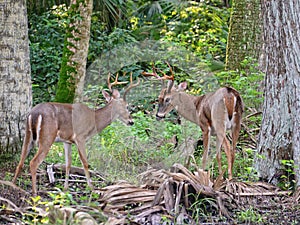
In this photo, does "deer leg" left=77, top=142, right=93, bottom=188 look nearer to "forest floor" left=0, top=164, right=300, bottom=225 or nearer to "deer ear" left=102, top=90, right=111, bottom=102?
"forest floor" left=0, top=164, right=300, bottom=225

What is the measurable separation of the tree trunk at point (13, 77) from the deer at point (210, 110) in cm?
152

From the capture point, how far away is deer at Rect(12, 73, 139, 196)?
6.50 metres

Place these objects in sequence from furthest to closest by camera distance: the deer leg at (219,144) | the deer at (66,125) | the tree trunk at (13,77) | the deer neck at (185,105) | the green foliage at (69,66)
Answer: the green foliage at (69,66) → the deer neck at (185,105) → the deer leg at (219,144) → the tree trunk at (13,77) → the deer at (66,125)

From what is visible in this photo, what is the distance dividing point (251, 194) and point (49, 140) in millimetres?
2192

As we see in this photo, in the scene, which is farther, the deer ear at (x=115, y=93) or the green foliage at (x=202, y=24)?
the green foliage at (x=202, y=24)

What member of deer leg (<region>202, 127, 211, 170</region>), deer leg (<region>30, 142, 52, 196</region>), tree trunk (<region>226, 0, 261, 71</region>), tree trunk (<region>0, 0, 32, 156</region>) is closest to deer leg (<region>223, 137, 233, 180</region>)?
deer leg (<region>202, 127, 211, 170</region>)

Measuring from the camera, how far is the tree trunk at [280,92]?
687 centimetres

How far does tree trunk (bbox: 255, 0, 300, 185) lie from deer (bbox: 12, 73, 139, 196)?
1.70 meters

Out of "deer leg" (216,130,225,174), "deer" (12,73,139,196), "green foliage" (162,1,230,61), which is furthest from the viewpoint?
"green foliage" (162,1,230,61)

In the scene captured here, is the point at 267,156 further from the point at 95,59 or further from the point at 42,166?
the point at 95,59

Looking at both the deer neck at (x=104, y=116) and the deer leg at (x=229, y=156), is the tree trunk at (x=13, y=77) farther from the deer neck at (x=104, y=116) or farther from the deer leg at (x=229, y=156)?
the deer leg at (x=229, y=156)

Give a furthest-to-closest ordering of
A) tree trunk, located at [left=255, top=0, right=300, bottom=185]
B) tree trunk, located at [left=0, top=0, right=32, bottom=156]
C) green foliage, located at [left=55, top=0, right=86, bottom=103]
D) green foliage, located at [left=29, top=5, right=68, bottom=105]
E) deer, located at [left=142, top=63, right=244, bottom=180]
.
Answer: green foliage, located at [left=29, top=5, right=68, bottom=105] < green foliage, located at [left=55, top=0, right=86, bottom=103] < deer, located at [left=142, top=63, right=244, bottom=180] < tree trunk, located at [left=0, top=0, right=32, bottom=156] < tree trunk, located at [left=255, top=0, right=300, bottom=185]

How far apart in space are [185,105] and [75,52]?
3206 mm

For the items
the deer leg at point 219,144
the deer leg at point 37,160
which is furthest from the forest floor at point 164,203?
the deer leg at point 219,144
